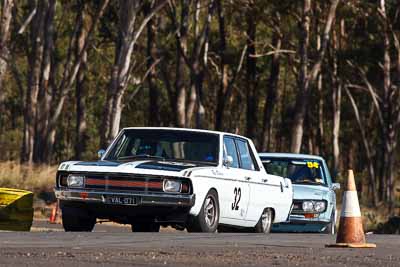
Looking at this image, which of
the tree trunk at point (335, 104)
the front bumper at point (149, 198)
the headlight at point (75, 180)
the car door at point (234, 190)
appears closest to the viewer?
the front bumper at point (149, 198)

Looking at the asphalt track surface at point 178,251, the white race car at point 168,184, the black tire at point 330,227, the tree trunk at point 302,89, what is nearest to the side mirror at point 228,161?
the white race car at point 168,184

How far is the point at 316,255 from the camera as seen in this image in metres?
11.8

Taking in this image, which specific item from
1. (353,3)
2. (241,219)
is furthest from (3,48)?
(241,219)

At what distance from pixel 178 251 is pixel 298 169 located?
9.74m

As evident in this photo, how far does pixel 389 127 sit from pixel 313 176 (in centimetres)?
2705

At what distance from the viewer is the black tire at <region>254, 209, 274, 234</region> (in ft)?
57.8

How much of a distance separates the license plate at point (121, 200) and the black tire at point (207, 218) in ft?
2.44

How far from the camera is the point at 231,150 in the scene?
1695 centimetres

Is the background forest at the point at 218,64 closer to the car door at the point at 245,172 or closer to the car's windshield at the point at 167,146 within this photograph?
the car door at the point at 245,172

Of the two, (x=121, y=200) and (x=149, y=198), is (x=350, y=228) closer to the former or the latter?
(x=149, y=198)

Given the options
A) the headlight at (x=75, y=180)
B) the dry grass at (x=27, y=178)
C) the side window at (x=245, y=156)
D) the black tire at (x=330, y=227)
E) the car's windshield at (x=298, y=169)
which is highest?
the side window at (x=245, y=156)

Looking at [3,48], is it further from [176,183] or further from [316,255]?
[316,255]

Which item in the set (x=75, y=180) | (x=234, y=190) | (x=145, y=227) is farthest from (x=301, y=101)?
(x=75, y=180)

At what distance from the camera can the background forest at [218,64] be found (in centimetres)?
4175
